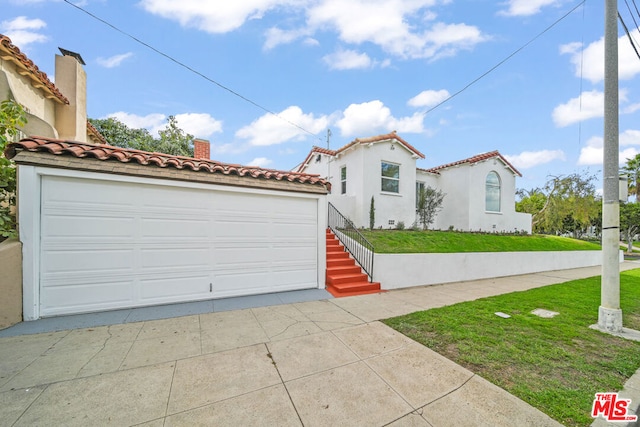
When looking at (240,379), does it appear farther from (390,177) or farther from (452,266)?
(390,177)

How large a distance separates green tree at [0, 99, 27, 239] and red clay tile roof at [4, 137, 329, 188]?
8.5 inches

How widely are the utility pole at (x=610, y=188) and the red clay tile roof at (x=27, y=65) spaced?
11.8 metres

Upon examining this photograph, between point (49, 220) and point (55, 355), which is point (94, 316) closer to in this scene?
point (55, 355)

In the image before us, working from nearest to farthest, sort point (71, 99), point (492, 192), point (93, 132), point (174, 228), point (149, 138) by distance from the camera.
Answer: point (174, 228) → point (71, 99) → point (93, 132) → point (492, 192) → point (149, 138)

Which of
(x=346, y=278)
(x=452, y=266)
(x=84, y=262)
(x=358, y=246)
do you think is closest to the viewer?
(x=84, y=262)

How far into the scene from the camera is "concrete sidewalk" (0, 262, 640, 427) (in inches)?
86.0

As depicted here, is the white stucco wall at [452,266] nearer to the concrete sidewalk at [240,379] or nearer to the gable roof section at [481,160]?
the concrete sidewalk at [240,379]

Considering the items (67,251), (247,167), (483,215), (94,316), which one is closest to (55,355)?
A: (94,316)

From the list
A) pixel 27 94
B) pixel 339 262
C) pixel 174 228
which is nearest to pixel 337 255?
pixel 339 262

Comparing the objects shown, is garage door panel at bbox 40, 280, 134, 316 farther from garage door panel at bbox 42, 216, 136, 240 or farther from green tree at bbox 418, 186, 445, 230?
green tree at bbox 418, 186, 445, 230

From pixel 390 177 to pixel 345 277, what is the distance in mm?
6622

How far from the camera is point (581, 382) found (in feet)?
8.77

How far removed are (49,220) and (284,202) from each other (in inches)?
173

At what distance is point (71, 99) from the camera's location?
25.4 ft
